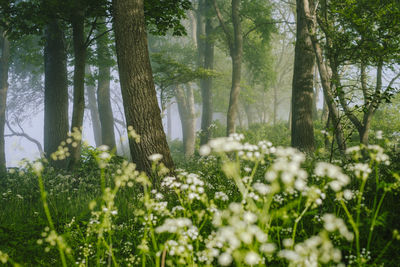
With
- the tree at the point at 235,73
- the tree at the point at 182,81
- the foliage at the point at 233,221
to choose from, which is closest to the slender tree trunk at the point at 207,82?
the tree at the point at 182,81

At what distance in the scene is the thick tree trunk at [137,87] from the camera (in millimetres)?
5152

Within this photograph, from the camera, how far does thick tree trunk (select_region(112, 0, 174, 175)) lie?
5.15 meters

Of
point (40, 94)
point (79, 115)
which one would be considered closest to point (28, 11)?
point (79, 115)

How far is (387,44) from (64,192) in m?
7.91

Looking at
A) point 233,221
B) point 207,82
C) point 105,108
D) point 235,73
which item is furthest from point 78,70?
point 207,82

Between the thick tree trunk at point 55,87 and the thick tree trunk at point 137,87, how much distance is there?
198 inches

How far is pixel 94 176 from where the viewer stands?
24.3 feet

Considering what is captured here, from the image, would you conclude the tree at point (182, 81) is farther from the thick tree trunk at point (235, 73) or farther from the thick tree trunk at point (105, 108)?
the thick tree trunk at point (105, 108)

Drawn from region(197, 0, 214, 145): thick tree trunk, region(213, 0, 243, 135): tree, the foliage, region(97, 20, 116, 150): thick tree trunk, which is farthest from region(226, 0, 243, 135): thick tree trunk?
the foliage

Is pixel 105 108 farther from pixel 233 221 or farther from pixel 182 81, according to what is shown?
pixel 233 221

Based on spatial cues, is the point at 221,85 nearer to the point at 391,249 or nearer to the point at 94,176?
the point at 94,176

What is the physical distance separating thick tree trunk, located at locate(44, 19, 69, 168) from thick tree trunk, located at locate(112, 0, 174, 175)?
5034 millimetres

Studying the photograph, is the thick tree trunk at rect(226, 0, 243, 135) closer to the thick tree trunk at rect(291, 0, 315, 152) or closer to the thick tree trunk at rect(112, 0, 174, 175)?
the thick tree trunk at rect(291, 0, 315, 152)

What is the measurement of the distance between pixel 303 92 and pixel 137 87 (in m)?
4.73
